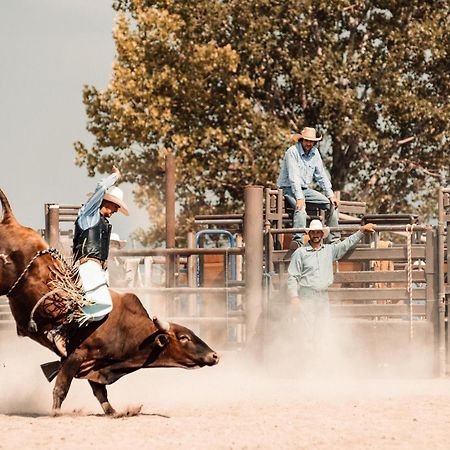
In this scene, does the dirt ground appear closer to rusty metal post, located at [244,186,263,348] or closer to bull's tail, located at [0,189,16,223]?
rusty metal post, located at [244,186,263,348]

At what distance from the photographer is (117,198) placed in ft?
35.6

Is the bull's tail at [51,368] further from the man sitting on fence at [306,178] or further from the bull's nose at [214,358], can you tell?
the man sitting on fence at [306,178]

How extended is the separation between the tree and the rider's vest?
18765 millimetres

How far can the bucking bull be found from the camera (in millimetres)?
10492

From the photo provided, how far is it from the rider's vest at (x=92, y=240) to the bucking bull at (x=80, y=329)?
7.6 inches

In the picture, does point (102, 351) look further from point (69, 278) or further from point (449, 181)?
point (449, 181)

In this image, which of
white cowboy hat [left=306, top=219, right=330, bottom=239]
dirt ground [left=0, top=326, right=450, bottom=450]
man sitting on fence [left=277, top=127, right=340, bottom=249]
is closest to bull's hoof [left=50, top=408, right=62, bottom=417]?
dirt ground [left=0, top=326, right=450, bottom=450]

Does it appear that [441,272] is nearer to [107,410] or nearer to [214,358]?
[214,358]

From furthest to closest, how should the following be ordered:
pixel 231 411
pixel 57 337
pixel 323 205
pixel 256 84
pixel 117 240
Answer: pixel 256 84 < pixel 117 240 < pixel 323 205 < pixel 231 411 < pixel 57 337

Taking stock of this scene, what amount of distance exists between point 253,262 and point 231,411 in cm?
389

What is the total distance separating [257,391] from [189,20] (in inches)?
760

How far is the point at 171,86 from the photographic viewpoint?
99.8ft

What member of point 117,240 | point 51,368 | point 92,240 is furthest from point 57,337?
point 117,240

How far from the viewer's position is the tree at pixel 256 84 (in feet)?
98.7
